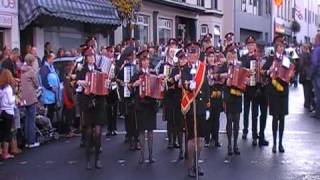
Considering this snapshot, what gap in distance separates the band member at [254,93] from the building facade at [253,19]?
33764mm

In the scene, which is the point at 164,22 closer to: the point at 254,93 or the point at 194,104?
the point at 254,93

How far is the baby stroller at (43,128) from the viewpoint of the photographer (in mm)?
13017

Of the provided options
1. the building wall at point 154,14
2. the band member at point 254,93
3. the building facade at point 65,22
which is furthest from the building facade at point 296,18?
the band member at point 254,93

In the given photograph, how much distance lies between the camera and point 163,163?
10508 millimetres

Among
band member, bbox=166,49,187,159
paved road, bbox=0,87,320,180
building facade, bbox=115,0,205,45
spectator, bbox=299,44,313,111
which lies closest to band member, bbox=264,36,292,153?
paved road, bbox=0,87,320,180

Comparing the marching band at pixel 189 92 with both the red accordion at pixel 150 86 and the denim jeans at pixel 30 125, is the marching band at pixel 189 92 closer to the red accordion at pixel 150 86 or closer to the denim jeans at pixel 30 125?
the red accordion at pixel 150 86

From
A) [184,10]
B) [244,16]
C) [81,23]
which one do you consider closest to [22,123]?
[81,23]

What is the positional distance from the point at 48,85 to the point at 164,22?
20210 millimetres

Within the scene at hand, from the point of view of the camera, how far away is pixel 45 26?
2173cm

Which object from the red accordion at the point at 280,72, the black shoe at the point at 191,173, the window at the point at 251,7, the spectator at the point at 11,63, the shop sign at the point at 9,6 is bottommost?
the black shoe at the point at 191,173

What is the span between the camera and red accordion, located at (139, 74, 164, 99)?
10.4m

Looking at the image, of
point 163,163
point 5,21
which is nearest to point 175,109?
point 163,163

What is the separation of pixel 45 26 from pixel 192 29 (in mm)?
17522

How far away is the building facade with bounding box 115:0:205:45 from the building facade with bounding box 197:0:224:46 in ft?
3.12
